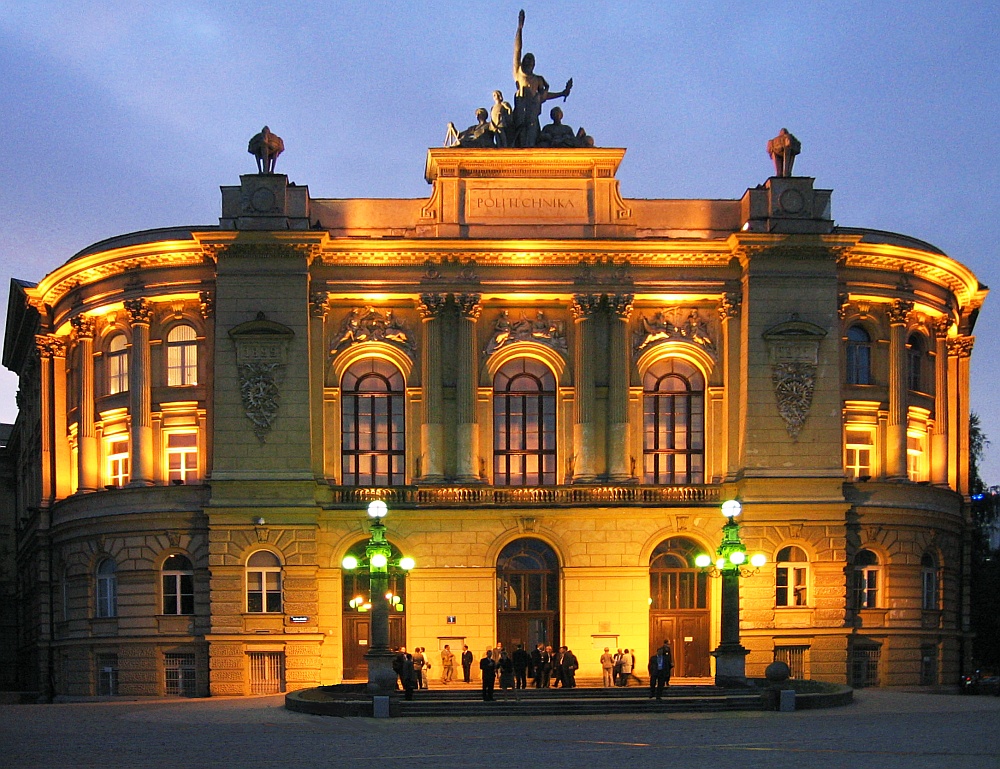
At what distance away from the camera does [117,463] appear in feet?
204

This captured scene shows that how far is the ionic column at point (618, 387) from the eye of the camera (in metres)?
59.3

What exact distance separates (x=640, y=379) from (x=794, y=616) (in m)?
10.3

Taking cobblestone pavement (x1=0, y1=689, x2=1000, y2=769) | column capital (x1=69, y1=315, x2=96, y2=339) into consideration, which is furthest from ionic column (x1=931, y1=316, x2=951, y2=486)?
column capital (x1=69, y1=315, x2=96, y2=339)

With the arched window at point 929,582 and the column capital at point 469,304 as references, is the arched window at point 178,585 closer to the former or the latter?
the column capital at point 469,304

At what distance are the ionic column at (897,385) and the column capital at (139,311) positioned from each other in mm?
27884

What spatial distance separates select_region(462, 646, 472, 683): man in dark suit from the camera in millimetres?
55625

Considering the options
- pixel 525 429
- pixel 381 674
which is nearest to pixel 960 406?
pixel 525 429

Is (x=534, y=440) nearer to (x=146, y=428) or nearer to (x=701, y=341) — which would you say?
(x=701, y=341)

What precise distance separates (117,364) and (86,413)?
2.30 metres

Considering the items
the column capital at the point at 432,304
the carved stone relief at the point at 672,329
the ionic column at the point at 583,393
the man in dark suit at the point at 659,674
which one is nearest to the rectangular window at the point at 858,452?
the carved stone relief at the point at 672,329

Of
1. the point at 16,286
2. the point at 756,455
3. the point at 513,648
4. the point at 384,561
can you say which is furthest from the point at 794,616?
the point at 16,286

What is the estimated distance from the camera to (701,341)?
60562 mm

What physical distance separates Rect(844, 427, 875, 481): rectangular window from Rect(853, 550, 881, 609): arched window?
2972 millimetres

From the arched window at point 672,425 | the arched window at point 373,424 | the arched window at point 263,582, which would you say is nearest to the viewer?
the arched window at point 263,582
